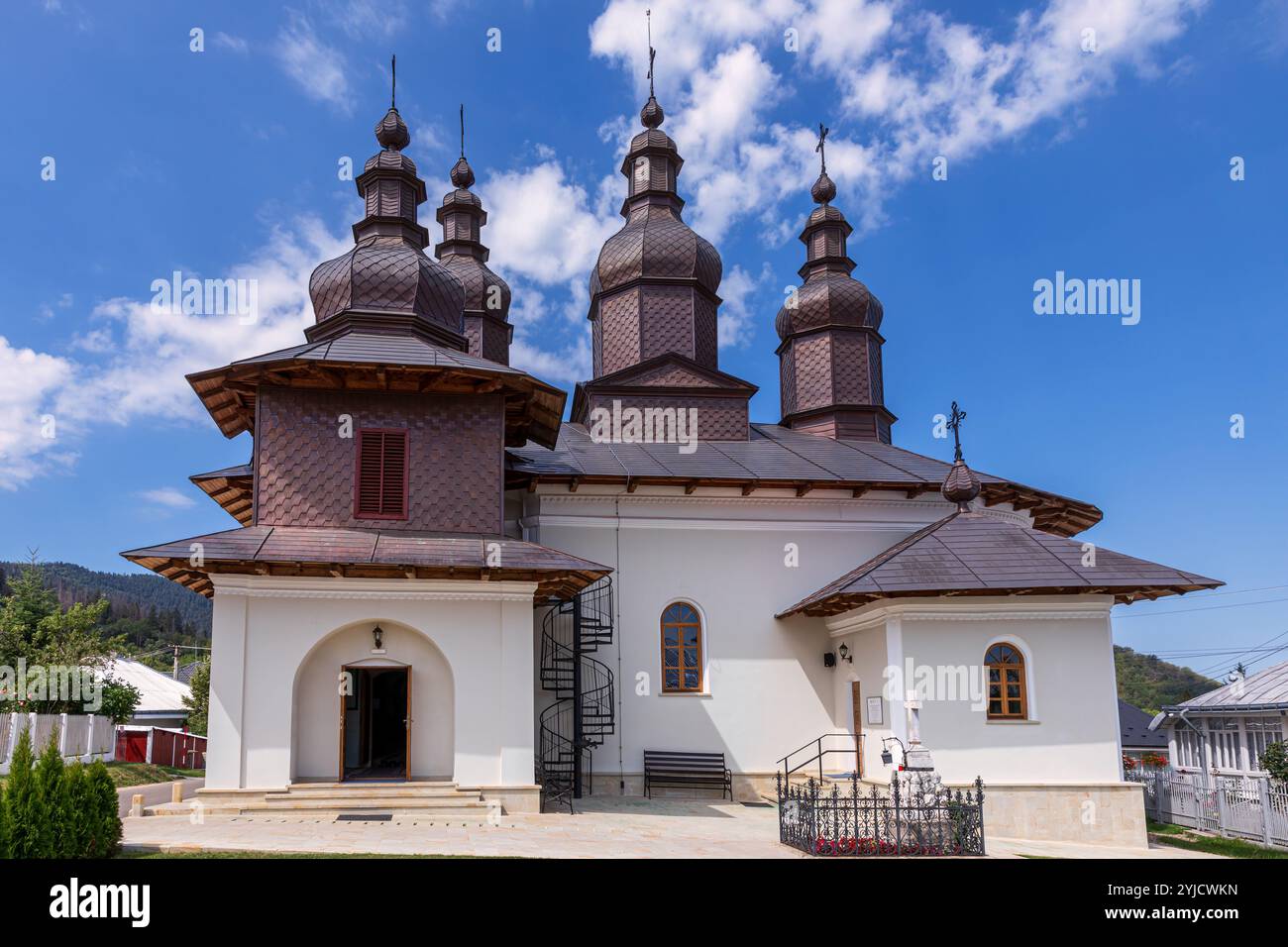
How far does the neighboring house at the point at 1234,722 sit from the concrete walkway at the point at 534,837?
8.92 metres

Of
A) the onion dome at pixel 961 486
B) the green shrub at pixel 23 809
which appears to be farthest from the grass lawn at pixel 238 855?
the onion dome at pixel 961 486

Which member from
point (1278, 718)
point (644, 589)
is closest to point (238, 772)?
point (644, 589)

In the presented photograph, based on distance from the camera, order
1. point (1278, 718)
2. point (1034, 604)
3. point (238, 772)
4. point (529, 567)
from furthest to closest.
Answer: point (1278, 718), point (1034, 604), point (529, 567), point (238, 772)

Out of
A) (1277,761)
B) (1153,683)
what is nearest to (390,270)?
(1277,761)

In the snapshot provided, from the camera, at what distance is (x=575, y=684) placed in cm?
1780

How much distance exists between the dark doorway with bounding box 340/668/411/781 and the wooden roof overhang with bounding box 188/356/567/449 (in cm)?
465

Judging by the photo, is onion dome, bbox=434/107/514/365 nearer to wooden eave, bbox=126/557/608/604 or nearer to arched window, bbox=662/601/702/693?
arched window, bbox=662/601/702/693

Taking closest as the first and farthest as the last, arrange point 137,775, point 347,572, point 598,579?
point 347,572
point 598,579
point 137,775

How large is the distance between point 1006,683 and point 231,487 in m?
14.9

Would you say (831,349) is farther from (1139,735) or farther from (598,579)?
(1139,735)
